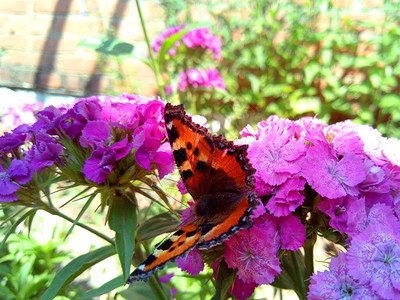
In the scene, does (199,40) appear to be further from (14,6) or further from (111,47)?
(14,6)

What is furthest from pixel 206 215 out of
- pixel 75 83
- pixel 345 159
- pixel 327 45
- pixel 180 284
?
pixel 75 83

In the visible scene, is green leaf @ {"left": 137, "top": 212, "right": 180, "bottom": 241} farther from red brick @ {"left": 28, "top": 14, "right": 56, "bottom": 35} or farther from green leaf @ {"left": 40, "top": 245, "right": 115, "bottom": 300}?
red brick @ {"left": 28, "top": 14, "right": 56, "bottom": 35}

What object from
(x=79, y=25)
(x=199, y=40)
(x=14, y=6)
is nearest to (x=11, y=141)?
(x=199, y=40)

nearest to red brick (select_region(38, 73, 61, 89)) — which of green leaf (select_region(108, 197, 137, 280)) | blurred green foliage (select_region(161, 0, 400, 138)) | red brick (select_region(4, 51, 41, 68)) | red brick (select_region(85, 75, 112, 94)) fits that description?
red brick (select_region(4, 51, 41, 68))

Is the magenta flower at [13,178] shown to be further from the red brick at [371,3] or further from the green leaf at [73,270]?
the red brick at [371,3]

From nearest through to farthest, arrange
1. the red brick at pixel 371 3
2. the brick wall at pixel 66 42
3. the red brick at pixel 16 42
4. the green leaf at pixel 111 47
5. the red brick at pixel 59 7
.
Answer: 1. the green leaf at pixel 111 47
2. the red brick at pixel 371 3
3. the brick wall at pixel 66 42
4. the red brick at pixel 59 7
5. the red brick at pixel 16 42

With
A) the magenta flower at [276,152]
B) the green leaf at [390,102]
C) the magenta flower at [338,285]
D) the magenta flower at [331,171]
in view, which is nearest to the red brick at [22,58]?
the green leaf at [390,102]

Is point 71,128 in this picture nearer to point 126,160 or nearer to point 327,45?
point 126,160

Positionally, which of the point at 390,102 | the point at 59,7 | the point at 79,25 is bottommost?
the point at 390,102
